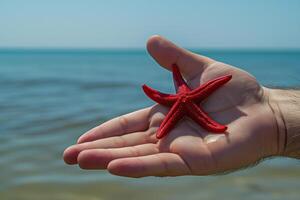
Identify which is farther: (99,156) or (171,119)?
(171,119)

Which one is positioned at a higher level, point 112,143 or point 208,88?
point 208,88

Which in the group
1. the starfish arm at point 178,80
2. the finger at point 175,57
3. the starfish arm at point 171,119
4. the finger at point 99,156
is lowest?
the finger at point 99,156

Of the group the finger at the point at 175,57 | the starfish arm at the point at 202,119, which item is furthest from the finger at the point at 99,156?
the finger at the point at 175,57

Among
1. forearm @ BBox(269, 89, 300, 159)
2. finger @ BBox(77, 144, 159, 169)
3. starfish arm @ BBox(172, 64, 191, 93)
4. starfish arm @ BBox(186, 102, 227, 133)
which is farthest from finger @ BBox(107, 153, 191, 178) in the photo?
forearm @ BBox(269, 89, 300, 159)

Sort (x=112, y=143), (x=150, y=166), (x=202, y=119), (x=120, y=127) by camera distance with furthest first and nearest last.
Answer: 1. (x=120, y=127)
2. (x=202, y=119)
3. (x=112, y=143)
4. (x=150, y=166)

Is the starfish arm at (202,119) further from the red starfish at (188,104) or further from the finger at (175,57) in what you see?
the finger at (175,57)

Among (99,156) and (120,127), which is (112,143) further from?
(99,156)

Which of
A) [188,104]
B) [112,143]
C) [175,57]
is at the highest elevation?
[175,57]

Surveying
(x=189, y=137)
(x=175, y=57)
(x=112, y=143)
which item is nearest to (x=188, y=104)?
(x=189, y=137)
